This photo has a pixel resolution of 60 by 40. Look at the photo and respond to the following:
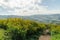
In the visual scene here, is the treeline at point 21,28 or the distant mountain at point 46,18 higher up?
the distant mountain at point 46,18

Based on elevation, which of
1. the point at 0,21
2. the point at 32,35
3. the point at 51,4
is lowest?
the point at 32,35

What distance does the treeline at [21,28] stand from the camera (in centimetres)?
410

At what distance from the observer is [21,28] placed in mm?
4152

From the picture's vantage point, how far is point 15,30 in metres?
4.16

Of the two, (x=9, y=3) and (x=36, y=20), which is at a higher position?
(x=9, y=3)

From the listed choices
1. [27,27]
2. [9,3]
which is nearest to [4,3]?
[9,3]

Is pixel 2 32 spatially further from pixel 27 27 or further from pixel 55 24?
pixel 55 24

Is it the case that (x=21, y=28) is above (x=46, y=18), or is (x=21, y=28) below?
below

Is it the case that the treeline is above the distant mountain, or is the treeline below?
below

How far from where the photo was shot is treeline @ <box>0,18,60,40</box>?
410cm

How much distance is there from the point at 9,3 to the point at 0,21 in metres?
0.41

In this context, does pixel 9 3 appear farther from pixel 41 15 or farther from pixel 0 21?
pixel 41 15

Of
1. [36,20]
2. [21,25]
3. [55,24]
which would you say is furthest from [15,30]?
[55,24]

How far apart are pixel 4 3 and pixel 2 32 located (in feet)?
1.97
